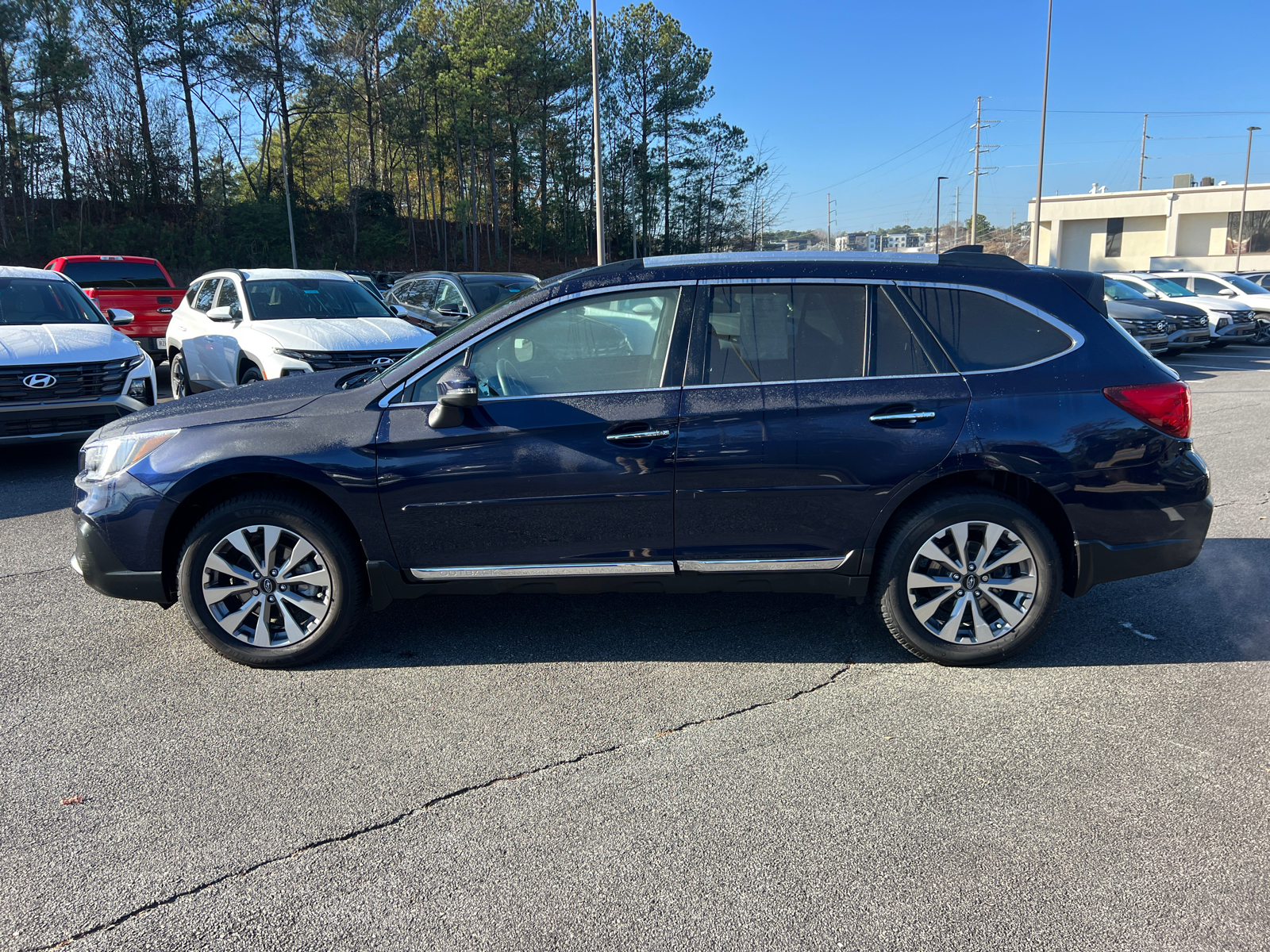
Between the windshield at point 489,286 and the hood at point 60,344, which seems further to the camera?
the windshield at point 489,286

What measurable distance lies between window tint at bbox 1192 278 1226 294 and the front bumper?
2420 cm

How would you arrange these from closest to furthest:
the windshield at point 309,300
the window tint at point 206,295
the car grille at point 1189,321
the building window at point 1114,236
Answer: the windshield at point 309,300 < the window tint at point 206,295 < the car grille at point 1189,321 < the building window at point 1114,236

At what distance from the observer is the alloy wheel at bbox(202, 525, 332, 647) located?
12.8 feet

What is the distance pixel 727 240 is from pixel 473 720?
171ft

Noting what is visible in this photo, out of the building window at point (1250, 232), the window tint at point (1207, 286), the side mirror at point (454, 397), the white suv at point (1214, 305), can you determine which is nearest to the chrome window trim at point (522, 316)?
the side mirror at point (454, 397)

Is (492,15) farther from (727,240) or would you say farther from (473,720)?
(473,720)

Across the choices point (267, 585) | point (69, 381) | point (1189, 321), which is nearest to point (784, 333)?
point (267, 585)

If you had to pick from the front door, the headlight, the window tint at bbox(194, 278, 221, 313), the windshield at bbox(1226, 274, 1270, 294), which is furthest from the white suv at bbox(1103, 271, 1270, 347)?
the headlight

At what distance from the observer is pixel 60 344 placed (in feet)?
25.9

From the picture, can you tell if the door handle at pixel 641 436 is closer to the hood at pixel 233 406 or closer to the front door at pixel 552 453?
the front door at pixel 552 453

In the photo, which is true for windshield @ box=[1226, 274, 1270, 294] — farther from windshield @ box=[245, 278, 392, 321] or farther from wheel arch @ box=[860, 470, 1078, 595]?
wheel arch @ box=[860, 470, 1078, 595]

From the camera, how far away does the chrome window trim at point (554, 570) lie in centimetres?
388

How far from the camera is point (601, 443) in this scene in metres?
3.76

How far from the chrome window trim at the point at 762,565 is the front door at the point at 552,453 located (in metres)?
0.16
